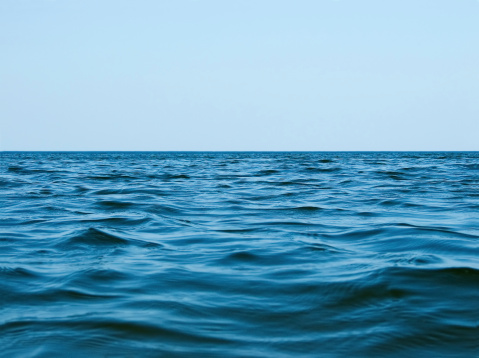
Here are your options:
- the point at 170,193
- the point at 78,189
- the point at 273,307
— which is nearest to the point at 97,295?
the point at 273,307

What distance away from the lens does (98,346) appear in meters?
3.21

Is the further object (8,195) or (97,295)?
(8,195)

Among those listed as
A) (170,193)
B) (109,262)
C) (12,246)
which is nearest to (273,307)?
(109,262)

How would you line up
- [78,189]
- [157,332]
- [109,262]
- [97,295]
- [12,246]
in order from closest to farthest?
[157,332], [97,295], [109,262], [12,246], [78,189]

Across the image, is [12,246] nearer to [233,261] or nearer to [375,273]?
[233,261]

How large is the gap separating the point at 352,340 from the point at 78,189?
1193 cm

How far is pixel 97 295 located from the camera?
423cm

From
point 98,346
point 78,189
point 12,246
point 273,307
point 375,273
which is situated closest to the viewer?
point 98,346

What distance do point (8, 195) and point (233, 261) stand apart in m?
8.63

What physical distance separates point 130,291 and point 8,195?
9230mm

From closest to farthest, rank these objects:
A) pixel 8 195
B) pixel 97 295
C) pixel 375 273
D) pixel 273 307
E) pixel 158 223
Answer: pixel 273 307 < pixel 97 295 < pixel 375 273 < pixel 158 223 < pixel 8 195

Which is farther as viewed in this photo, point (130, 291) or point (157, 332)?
point (130, 291)

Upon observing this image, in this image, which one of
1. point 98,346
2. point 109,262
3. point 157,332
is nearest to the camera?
point 98,346

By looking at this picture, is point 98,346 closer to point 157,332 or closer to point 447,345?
point 157,332
